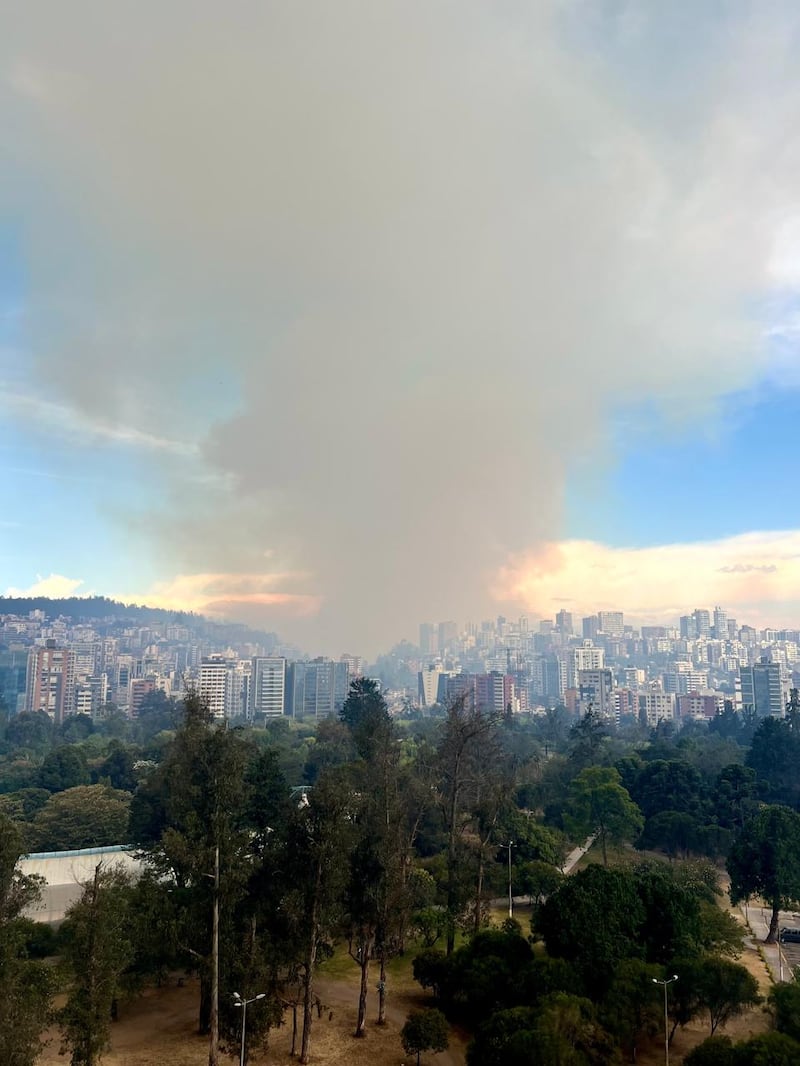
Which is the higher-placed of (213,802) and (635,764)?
(213,802)

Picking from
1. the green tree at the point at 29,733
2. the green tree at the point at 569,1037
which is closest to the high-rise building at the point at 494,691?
the green tree at the point at 29,733

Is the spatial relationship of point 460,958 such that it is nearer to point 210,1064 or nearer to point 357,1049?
point 357,1049

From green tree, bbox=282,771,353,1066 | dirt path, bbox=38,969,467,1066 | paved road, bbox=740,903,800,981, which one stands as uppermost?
green tree, bbox=282,771,353,1066

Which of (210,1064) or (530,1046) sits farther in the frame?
(210,1064)

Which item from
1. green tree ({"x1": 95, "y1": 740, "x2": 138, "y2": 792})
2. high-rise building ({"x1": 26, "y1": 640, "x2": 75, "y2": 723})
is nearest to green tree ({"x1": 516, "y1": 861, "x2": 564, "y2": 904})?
green tree ({"x1": 95, "y1": 740, "x2": 138, "y2": 792})

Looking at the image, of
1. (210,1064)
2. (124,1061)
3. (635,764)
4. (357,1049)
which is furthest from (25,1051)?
(635,764)

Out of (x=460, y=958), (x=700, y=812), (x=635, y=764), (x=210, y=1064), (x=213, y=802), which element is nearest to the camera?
(x=210, y=1064)

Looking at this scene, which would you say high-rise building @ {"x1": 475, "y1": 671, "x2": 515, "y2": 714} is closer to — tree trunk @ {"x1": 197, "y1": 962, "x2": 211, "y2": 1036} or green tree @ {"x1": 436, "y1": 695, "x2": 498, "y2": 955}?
green tree @ {"x1": 436, "y1": 695, "x2": 498, "y2": 955}
